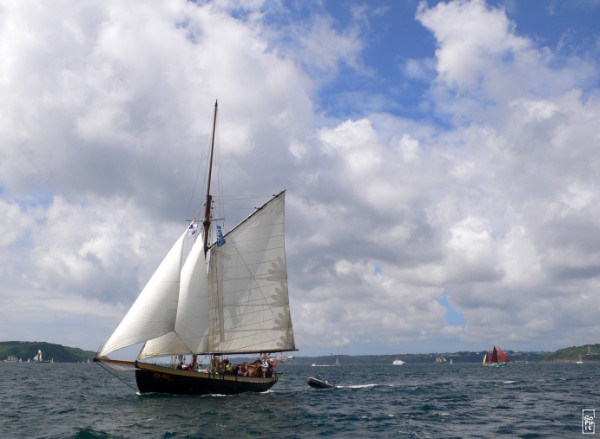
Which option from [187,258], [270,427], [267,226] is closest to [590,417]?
[270,427]

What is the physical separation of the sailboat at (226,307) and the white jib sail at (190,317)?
0.08m

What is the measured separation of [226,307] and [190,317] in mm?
4484

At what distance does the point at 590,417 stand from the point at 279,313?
1125 inches

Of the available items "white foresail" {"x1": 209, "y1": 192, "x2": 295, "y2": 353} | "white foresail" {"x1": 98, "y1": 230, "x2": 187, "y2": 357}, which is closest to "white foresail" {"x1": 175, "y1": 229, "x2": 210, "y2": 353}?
"white foresail" {"x1": 209, "y1": 192, "x2": 295, "y2": 353}

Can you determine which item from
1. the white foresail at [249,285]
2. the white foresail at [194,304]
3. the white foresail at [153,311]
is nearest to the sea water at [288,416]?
the white foresail at [153,311]

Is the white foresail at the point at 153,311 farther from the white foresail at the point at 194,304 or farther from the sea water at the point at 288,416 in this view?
the sea water at the point at 288,416

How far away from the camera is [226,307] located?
170 feet

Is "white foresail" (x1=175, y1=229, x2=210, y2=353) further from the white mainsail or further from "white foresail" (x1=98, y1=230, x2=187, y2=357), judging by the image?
"white foresail" (x1=98, y1=230, x2=187, y2=357)

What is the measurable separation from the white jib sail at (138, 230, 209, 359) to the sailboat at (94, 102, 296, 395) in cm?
8

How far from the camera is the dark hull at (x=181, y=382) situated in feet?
150

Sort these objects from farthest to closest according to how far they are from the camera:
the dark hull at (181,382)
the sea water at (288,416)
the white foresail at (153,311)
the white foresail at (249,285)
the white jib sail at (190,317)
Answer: the white foresail at (249,285) < the white jib sail at (190,317) < the dark hull at (181,382) < the white foresail at (153,311) < the sea water at (288,416)

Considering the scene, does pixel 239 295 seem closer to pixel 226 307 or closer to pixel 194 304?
pixel 226 307

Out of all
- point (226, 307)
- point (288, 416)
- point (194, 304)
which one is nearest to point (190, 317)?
point (194, 304)

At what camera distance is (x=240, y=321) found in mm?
51875
